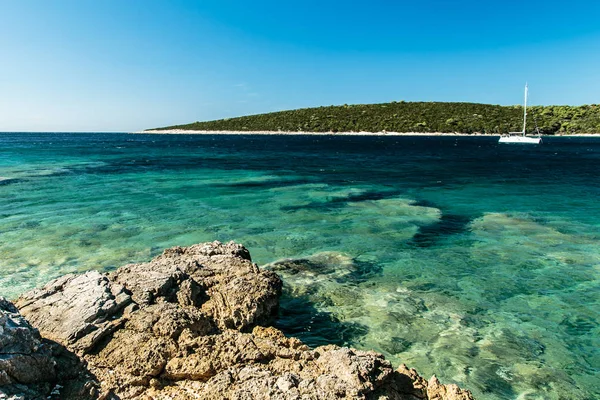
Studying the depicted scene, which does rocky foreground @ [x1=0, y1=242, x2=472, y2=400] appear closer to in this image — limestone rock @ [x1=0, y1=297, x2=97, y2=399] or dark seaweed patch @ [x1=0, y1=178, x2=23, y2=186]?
limestone rock @ [x1=0, y1=297, x2=97, y2=399]

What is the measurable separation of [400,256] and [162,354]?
9651 millimetres

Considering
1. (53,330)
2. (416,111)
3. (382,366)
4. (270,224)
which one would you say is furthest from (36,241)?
(416,111)

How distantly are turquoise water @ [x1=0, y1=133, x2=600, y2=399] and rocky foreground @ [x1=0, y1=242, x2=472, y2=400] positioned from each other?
207 cm

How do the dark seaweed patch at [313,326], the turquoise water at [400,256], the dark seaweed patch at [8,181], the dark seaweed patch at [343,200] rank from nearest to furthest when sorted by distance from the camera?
the turquoise water at [400,256] < the dark seaweed patch at [313,326] < the dark seaweed patch at [343,200] < the dark seaweed patch at [8,181]

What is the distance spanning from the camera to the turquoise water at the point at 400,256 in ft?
25.4

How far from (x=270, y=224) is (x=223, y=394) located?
1313 centimetres

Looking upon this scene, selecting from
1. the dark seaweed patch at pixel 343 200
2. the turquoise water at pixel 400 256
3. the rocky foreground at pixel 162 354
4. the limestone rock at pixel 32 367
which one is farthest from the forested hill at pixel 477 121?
the limestone rock at pixel 32 367

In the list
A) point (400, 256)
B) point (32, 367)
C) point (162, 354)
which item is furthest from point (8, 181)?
point (162, 354)

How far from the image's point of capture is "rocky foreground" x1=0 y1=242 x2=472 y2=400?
4.63m

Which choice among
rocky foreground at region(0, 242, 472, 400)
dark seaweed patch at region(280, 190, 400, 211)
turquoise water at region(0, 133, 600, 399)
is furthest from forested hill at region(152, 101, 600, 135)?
rocky foreground at region(0, 242, 472, 400)

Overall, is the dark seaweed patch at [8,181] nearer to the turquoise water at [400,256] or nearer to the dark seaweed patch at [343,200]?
the turquoise water at [400,256]

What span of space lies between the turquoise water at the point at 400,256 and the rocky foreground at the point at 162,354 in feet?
6.79

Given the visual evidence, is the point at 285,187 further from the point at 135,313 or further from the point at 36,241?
the point at 135,313

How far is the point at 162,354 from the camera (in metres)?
5.43
